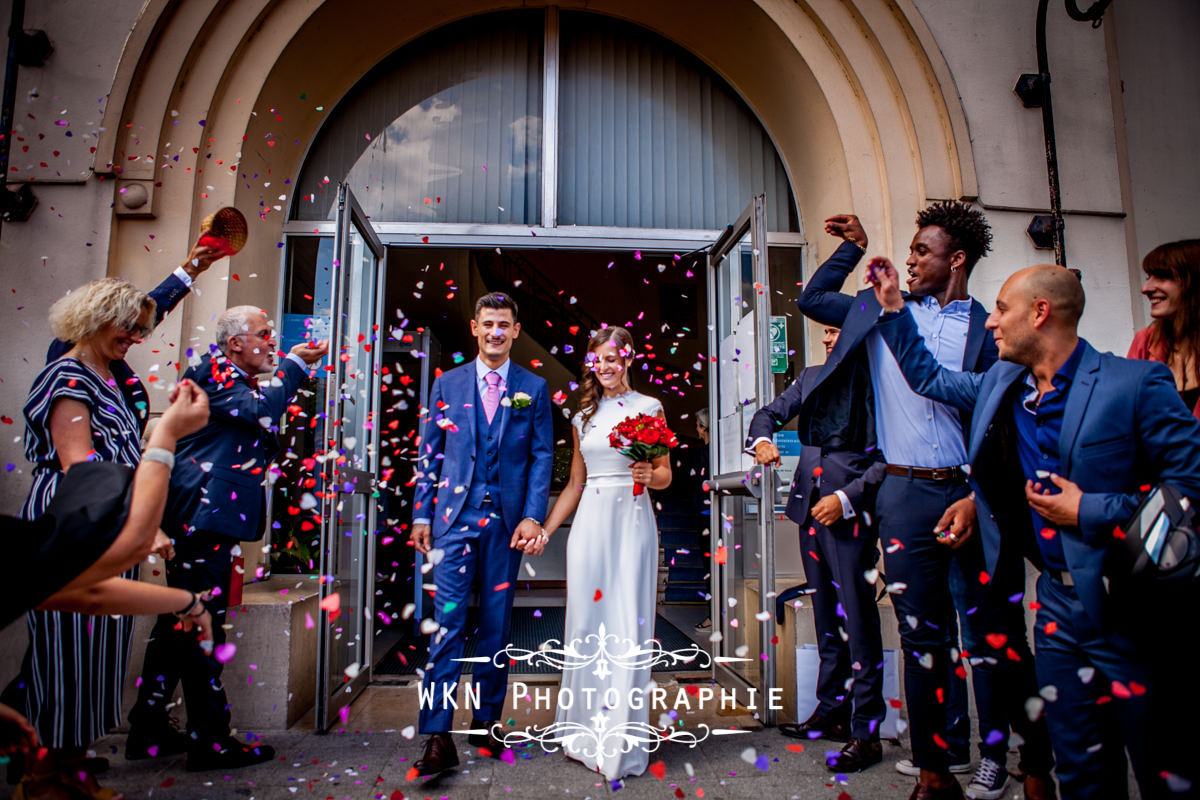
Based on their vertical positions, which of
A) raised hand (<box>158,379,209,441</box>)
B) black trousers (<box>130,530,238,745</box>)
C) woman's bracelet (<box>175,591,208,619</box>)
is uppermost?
raised hand (<box>158,379,209,441</box>)

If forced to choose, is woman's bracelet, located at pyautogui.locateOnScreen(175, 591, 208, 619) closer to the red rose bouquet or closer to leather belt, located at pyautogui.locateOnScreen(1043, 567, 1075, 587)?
the red rose bouquet

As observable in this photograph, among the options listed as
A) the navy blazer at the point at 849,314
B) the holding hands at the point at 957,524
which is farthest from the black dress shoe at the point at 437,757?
the navy blazer at the point at 849,314

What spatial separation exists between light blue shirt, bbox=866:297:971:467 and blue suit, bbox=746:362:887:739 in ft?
0.67

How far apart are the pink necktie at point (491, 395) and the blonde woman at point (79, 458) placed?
1551 millimetres

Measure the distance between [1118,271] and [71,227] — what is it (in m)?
6.60

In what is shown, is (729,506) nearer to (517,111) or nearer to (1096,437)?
(1096,437)

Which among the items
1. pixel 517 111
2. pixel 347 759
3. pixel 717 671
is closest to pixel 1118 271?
pixel 717 671

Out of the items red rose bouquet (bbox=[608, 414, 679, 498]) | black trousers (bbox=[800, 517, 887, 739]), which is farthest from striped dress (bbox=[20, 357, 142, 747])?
black trousers (bbox=[800, 517, 887, 739])

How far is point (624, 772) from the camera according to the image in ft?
11.0

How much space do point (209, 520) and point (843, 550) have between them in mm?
3022

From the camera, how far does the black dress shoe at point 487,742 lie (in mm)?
3582

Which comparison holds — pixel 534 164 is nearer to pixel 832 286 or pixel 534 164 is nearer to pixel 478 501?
pixel 832 286

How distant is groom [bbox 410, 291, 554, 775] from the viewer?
3498mm

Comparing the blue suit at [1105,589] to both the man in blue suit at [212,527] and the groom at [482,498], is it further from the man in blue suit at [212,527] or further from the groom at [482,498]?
the man in blue suit at [212,527]
